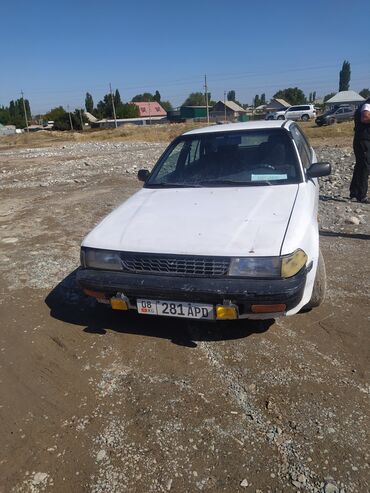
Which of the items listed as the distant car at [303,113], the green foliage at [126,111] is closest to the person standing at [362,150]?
the distant car at [303,113]

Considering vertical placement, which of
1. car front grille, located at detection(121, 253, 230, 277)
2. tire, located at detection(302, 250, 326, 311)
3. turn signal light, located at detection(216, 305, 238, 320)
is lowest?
Result: tire, located at detection(302, 250, 326, 311)

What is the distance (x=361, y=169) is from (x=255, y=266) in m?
5.17

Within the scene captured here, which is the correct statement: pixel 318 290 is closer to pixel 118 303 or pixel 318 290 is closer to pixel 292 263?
pixel 292 263

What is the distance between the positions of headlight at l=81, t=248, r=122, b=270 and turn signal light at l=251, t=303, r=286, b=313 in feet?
3.46

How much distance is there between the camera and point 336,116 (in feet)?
120

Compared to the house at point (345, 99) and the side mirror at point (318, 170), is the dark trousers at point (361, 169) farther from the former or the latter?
the house at point (345, 99)

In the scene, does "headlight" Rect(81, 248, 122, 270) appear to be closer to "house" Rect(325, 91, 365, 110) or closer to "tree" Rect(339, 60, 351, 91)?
"house" Rect(325, 91, 365, 110)

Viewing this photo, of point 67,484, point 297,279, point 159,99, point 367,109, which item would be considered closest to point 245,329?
Result: point 297,279

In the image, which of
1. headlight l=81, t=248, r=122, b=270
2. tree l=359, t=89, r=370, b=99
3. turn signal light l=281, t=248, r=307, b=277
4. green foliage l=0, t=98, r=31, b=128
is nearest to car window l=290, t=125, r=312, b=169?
turn signal light l=281, t=248, r=307, b=277

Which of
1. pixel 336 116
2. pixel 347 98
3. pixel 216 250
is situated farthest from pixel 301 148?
pixel 347 98

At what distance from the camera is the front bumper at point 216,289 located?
8.96 ft

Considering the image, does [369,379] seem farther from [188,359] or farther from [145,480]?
[145,480]

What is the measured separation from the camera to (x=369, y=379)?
8.84ft

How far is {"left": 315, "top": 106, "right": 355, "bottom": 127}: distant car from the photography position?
35469mm
